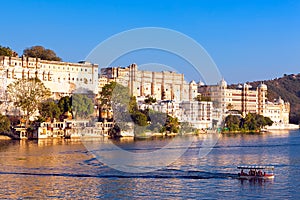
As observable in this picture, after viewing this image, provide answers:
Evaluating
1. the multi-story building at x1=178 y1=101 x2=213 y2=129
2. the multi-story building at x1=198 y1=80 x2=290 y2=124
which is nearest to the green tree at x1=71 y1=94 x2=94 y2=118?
the multi-story building at x1=178 y1=101 x2=213 y2=129

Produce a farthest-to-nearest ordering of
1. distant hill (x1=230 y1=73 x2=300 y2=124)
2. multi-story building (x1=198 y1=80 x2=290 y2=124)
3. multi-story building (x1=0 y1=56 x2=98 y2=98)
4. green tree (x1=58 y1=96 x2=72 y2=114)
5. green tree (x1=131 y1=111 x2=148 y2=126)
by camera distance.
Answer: distant hill (x1=230 y1=73 x2=300 y2=124) < multi-story building (x1=198 y1=80 x2=290 y2=124) < multi-story building (x1=0 y1=56 x2=98 y2=98) < green tree (x1=58 y1=96 x2=72 y2=114) < green tree (x1=131 y1=111 x2=148 y2=126)

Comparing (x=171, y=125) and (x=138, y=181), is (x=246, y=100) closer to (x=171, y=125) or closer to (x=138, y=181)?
(x=171, y=125)

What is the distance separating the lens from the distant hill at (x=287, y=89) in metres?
100

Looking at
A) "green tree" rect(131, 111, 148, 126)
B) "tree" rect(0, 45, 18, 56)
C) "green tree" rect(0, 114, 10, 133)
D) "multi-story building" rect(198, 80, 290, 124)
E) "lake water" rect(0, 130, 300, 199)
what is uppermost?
"tree" rect(0, 45, 18, 56)

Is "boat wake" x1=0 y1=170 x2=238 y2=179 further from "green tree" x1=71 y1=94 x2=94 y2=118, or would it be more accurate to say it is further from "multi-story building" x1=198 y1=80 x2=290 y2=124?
"multi-story building" x1=198 y1=80 x2=290 y2=124

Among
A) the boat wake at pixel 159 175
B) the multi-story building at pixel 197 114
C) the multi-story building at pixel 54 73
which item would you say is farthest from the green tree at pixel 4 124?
the boat wake at pixel 159 175

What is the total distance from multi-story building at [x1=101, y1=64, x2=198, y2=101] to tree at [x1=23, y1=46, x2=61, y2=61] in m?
6.04

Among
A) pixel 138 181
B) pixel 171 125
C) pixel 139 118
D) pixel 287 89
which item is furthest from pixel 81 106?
pixel 287 89

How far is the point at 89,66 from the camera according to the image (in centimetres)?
5341

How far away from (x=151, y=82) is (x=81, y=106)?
1760 centimetres

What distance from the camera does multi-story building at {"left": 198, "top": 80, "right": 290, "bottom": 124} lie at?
7100 cm

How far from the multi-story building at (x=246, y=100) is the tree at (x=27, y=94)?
33.4 meters

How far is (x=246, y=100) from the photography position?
73.1 meters

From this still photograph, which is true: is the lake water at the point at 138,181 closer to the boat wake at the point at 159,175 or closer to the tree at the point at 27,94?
the boat wake at the point at 159,175
